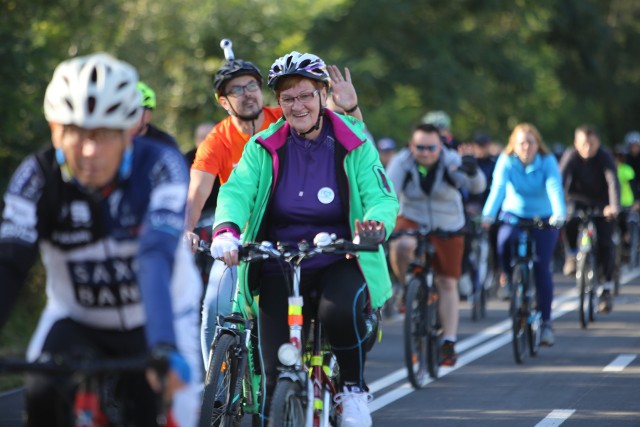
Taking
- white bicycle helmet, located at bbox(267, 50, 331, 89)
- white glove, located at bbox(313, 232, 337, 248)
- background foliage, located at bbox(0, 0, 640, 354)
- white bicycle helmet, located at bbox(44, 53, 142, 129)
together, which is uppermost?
background foliage, located at bbox(0, 0, 640, 354)

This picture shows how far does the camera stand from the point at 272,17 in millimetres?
23688

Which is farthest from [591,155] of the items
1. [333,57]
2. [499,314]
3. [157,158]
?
[333,57]

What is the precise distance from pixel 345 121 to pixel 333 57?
80.5 feet

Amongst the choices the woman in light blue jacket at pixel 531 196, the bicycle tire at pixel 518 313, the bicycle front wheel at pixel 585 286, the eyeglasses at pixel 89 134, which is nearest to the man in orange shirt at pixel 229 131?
the eyeglasses at pixel 89 134

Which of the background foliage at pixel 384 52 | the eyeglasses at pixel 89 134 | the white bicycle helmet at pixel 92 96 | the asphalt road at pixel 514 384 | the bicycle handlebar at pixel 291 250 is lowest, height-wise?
the asphalt road at pixel 514 384

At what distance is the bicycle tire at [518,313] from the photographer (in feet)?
37.3

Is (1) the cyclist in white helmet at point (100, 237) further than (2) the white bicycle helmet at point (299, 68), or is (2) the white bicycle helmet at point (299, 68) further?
(2) the white bicycle helmet at point (299, 68)

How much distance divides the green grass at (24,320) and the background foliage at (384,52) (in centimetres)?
134

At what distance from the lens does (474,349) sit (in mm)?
12469

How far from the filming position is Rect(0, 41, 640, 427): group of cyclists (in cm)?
427

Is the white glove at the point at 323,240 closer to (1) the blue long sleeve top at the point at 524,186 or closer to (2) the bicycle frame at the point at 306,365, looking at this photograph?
(2) the bicycle frame at the point at 306,365

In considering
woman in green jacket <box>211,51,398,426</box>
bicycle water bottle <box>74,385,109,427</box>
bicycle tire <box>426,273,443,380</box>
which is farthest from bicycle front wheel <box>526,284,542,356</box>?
bicycle water bottle <box>74,385,109,427</box>

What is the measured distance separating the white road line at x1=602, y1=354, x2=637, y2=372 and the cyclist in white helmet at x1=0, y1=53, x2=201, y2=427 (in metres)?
7.00

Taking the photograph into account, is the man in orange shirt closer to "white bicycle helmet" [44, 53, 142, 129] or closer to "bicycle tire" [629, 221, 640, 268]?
"white bicycle helmet" [44, 53, 142, 129]
